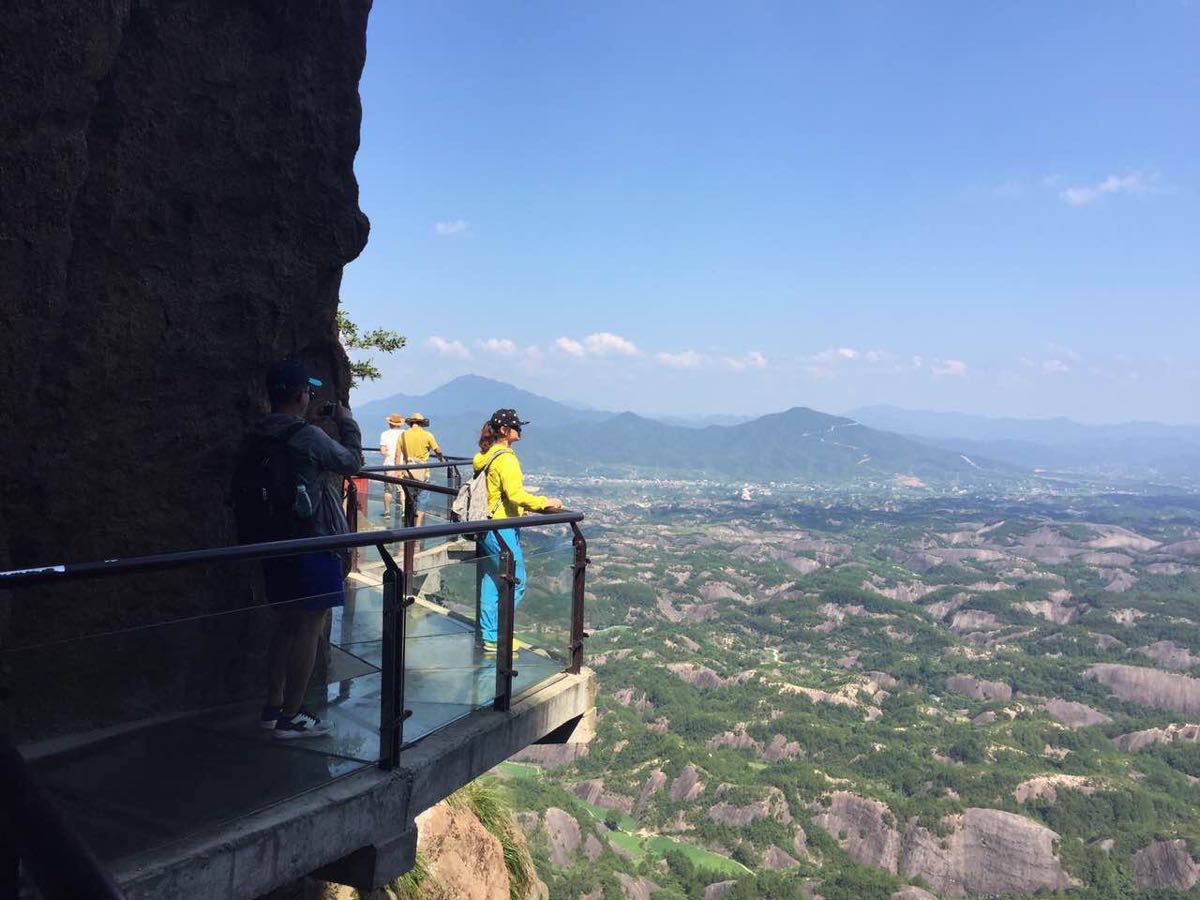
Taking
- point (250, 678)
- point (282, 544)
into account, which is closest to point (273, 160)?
point (282, 544)

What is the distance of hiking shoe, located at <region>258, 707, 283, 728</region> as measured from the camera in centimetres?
363

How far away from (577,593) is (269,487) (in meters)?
2.30

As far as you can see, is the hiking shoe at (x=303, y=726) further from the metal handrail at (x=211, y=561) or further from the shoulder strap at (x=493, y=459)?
the shoulder strap at (x=493, y=459)

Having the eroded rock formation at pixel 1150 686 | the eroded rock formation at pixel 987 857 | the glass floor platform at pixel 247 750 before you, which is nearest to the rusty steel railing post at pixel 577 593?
the glass floor platform at pixel 247 750

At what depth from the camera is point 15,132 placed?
358 cm

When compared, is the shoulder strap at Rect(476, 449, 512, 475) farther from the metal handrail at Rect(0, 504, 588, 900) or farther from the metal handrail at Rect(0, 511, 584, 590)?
the metal handrail at Rect(0, 511, 584, 590)

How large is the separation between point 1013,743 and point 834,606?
5487 centimetres

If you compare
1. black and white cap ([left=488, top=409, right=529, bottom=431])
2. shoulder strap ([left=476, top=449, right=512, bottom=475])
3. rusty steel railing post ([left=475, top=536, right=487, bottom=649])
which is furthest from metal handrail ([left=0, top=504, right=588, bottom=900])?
black and white cap ([left=488, top=409, right=529, bottom=431])

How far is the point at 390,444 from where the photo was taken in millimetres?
12102

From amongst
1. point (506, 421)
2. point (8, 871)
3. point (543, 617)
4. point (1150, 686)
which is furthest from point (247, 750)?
point (1150, 686)

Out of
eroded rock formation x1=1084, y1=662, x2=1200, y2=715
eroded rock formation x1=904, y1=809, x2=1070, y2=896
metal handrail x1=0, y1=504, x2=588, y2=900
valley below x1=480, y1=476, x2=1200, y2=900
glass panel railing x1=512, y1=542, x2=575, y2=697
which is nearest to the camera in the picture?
metal handrail x1=0, y1=504, x2=588, y2=900

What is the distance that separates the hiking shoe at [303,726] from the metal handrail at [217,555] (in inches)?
32.1

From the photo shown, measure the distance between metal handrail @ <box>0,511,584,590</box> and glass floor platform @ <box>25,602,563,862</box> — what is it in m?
0.44

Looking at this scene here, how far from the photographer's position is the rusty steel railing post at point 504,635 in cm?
475
